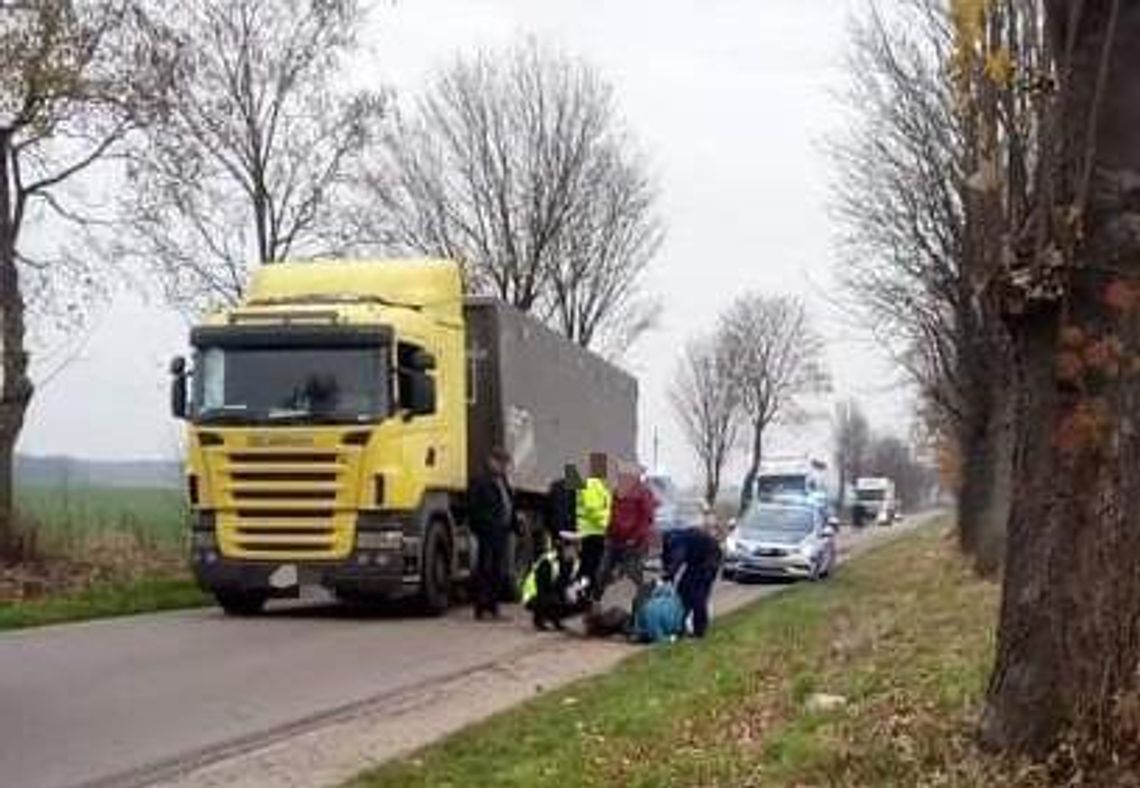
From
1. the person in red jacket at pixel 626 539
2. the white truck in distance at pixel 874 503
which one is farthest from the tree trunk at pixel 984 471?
the white truck in distance at pixel 874 503

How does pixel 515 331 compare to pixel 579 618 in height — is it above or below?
above

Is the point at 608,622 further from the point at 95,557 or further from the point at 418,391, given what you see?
the point at 95,557

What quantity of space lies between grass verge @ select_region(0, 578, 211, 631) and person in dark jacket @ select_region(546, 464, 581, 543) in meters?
5.52

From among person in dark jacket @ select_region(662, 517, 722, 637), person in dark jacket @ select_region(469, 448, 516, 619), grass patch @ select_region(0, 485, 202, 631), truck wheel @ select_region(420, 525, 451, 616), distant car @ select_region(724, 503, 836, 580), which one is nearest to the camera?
person in dark jacket @ select_region(662, 517, 722, 637)

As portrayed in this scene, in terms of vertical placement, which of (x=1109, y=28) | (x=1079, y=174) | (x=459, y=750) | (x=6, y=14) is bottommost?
(x=459, y=750)

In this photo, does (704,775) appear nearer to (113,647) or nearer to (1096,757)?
(1096,757)

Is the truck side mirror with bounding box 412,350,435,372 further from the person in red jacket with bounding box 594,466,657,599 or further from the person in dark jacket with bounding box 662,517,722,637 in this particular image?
the person in dark jacket with bounding box 662,517,722,637

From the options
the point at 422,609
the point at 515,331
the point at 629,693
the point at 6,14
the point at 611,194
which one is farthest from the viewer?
the point at 611,194

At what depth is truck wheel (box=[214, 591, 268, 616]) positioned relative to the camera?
22750 millimetres

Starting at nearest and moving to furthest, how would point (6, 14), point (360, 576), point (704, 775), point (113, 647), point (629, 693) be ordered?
1. point (704, 775)
2. point (629, 693)
3. point (113, 647)
4. point (360, 576)
5. point (6, 14)

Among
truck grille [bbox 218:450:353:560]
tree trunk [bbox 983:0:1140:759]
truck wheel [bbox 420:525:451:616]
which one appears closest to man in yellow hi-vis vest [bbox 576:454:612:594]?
truck wheel [bbox 420:525:451:616]

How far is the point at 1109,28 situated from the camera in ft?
27.5

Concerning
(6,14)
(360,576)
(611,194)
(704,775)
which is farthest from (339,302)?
(611,194)

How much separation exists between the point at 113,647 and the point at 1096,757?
39.4 feet
